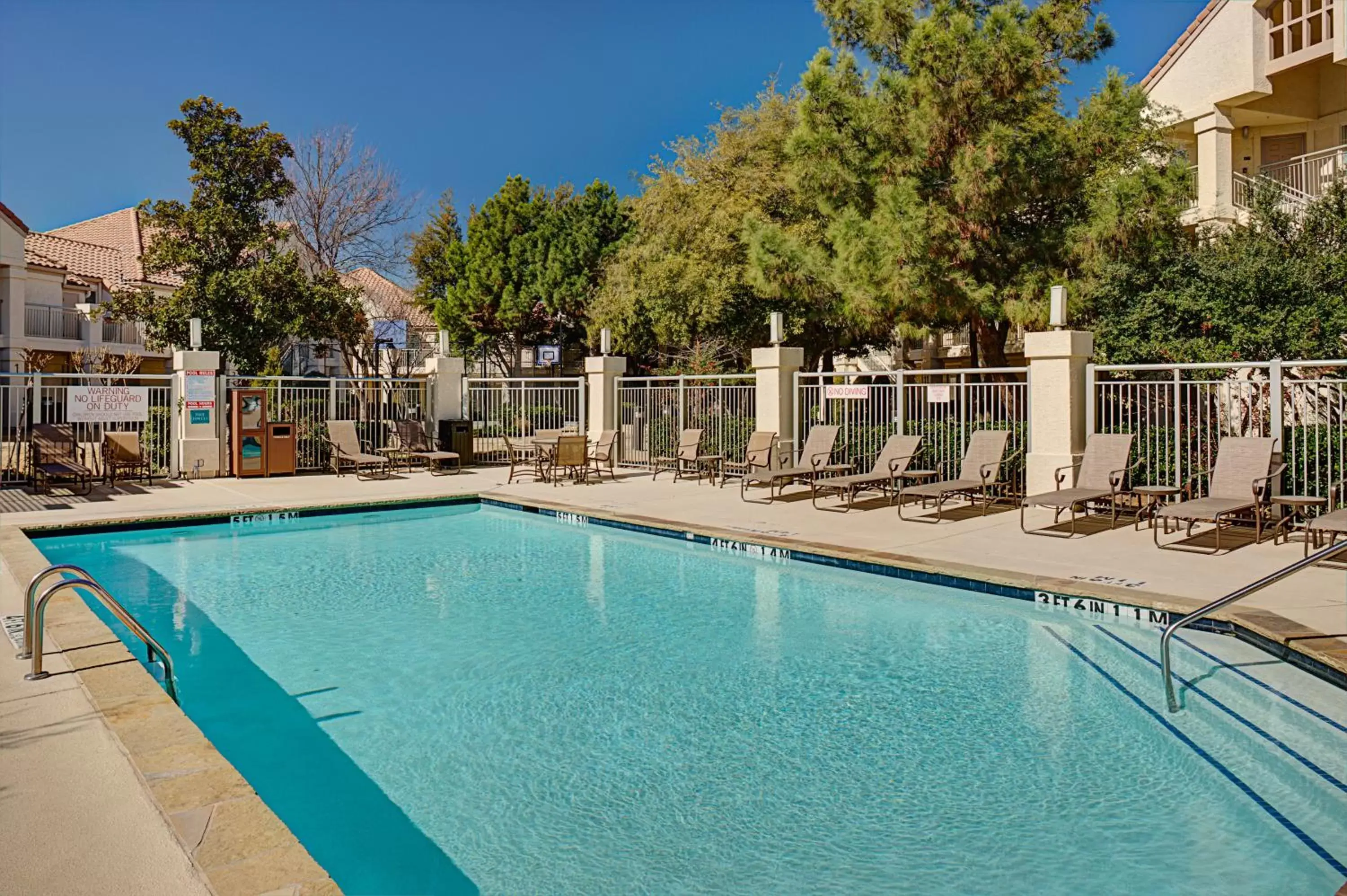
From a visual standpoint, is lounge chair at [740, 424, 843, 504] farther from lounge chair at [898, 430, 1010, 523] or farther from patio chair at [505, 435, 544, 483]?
patio chair at [505, 435, 544, 483]

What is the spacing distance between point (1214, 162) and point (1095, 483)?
49.8 ft

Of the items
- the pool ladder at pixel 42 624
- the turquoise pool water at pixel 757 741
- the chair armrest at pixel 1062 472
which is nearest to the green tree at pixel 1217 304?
the chair armrest at pixel 1062 472

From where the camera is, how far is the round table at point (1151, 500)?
9.53m

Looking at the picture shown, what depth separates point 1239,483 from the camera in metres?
9.41

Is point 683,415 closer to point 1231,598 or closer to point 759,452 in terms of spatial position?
point 759,452

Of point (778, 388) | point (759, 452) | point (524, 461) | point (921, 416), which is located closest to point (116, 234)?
point (524, 461)

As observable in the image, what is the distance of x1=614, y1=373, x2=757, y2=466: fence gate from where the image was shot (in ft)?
53.7

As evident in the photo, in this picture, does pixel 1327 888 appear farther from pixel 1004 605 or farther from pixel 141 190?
pixel 141 190

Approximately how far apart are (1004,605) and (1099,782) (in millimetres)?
3127

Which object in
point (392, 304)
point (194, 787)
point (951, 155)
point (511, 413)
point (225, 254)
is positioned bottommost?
point (194, 787)

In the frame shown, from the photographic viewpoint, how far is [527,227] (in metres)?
33.9

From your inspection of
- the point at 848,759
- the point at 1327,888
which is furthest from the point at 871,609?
the point at 1327,888

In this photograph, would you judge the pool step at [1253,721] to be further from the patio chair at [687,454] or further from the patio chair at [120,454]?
the patio chair at [120,454]

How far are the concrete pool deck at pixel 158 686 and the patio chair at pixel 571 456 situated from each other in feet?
6.19
